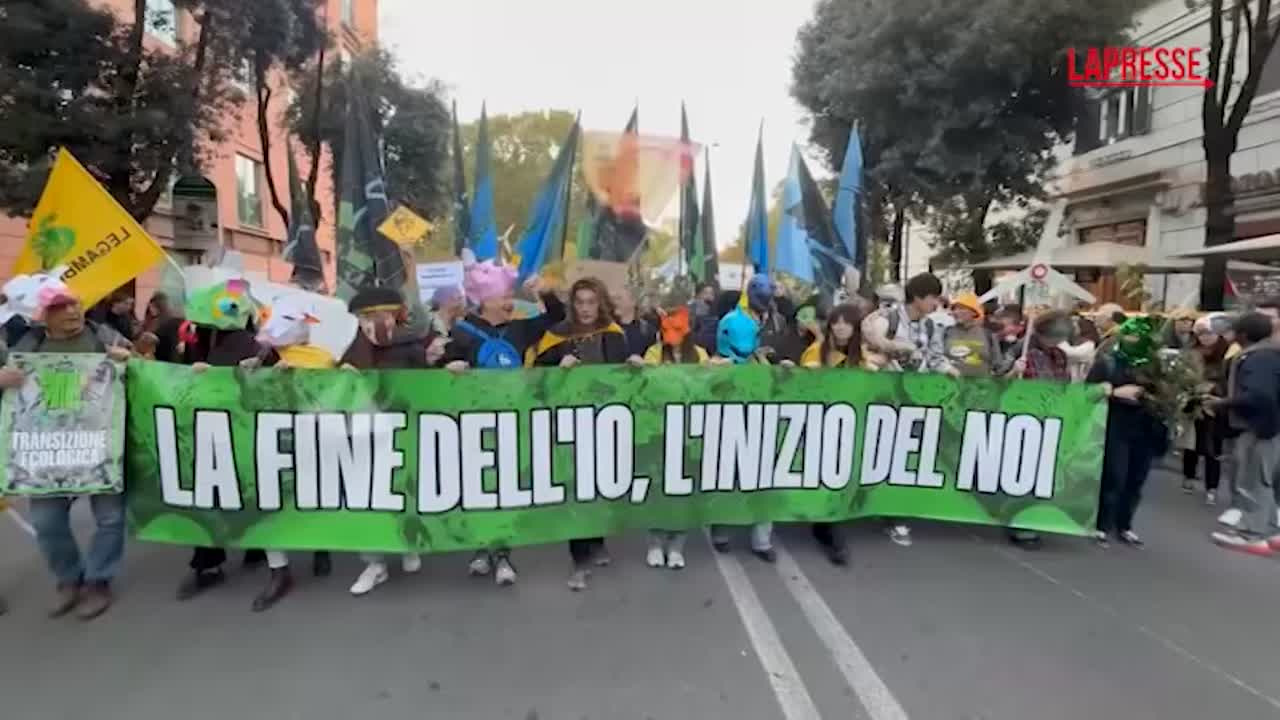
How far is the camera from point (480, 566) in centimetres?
509

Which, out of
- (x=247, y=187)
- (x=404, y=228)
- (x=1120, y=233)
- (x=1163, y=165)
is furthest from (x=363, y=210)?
(x=247, y=187)

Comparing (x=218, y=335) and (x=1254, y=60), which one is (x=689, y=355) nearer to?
(x=218, y=335)

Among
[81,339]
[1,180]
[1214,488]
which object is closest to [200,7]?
[1,180]

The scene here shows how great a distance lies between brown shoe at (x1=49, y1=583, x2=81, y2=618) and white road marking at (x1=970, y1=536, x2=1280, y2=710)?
5361 millimetres

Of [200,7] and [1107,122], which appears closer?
[200,7]

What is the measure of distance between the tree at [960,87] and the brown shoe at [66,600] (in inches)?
690

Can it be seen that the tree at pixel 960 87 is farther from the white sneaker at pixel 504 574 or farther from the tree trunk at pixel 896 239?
Result: the white sneaker at pixel 504 574

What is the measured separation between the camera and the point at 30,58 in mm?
12258

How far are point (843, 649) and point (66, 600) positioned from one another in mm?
3972

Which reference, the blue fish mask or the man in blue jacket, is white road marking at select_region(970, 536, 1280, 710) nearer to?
the man in blue jacket

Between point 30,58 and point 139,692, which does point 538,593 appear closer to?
point 139,692

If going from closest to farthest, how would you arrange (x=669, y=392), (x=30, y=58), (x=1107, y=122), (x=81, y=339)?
(x=81, y=339), (x=669, y=392), (x=30, y=58), (x=1107, y=122)

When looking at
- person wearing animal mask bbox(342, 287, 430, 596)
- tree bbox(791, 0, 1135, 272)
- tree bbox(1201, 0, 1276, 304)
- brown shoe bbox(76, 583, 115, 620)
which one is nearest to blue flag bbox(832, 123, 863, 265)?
person wearing animal mask bbox(342, 287, 430, 596)

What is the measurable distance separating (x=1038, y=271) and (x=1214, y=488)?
2.47 metres
